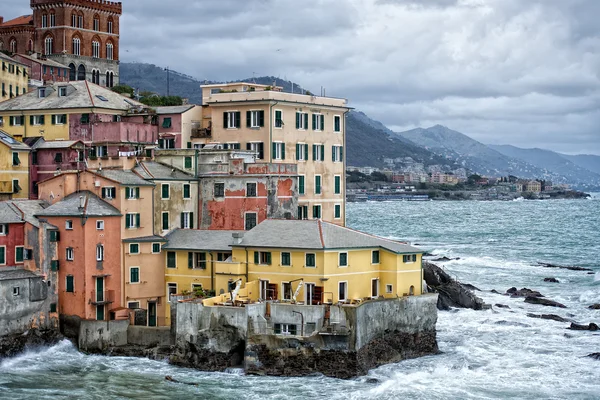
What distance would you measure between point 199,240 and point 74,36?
8007cm

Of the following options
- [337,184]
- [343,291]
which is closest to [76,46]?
[337,184]

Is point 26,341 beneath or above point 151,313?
beneath

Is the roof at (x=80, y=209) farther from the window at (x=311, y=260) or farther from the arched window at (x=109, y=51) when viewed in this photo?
the arched window at (x=109, y=51)

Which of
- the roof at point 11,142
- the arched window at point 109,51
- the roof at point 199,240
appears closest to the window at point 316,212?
the roof at point 199,240

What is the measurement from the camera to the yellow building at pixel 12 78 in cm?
10406

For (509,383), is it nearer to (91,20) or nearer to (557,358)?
(557,358)

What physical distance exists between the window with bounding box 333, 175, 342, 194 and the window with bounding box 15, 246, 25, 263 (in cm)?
2798

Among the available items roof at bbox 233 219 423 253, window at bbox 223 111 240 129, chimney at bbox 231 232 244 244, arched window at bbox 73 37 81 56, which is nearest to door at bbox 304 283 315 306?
roof at bbox 233 219 423 253

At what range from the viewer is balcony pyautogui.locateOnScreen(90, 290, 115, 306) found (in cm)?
6812

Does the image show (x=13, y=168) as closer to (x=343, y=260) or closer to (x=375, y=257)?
(x=343, y=260)

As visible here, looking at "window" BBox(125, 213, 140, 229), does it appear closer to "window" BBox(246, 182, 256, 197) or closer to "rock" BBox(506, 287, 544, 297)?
"window" BBox(246, 182, 256, 197)

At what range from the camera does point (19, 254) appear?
6831cm

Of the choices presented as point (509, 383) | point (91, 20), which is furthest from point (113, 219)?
point (91, 20)

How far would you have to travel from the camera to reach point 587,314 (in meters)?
90.0
